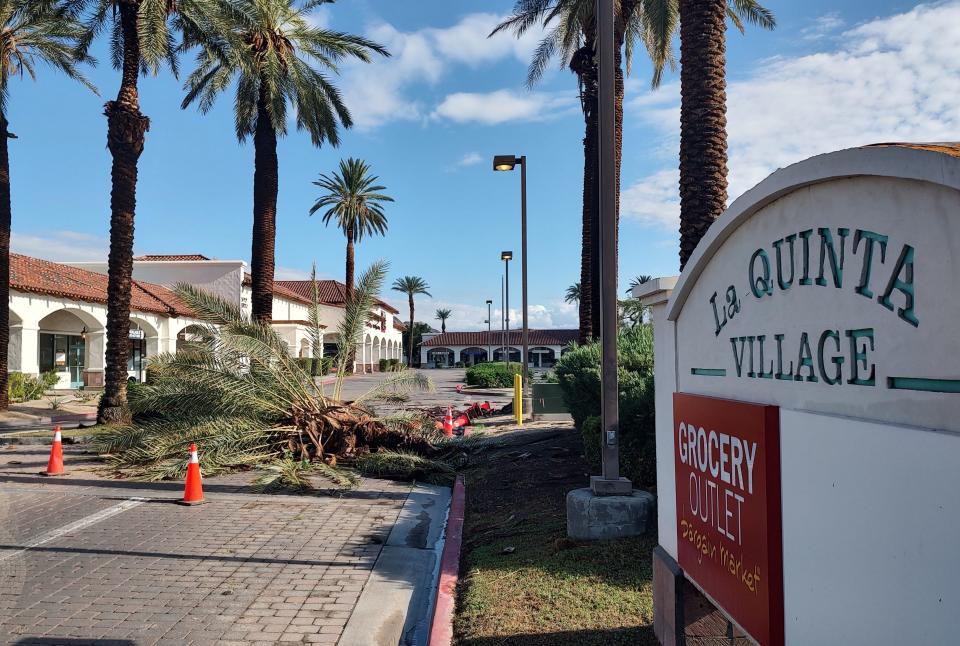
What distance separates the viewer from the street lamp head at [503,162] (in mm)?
16578

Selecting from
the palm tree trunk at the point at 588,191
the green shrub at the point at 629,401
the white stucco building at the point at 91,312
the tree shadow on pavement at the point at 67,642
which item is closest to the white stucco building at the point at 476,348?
the white stucco building at the point at 91,312

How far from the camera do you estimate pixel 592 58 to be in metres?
18.5

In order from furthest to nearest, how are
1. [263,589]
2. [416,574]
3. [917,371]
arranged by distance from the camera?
[416,574] < [263,589] < [917,371]

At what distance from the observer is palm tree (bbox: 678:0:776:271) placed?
27.5 ft

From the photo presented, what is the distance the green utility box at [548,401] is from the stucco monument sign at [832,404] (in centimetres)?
1450

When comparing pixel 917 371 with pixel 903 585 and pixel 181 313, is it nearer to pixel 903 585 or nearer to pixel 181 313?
pixel 903 585

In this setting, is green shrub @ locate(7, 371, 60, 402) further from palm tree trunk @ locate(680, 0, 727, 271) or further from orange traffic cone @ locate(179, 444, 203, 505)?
palm tree trunk @ locate(680, 0, 727, 271)

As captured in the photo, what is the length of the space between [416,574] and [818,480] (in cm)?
460

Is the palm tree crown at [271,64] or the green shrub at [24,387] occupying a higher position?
the palm tree crown at [271,64]

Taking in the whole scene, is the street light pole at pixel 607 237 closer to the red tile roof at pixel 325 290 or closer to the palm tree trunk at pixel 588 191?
the palm tree trunk at pixel 588 191

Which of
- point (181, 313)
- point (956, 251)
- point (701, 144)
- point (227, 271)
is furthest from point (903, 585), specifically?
point (227, 271)

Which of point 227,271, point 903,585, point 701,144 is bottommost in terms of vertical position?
point 903,585

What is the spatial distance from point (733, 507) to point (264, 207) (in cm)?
1884

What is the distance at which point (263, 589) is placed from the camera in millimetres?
5762
